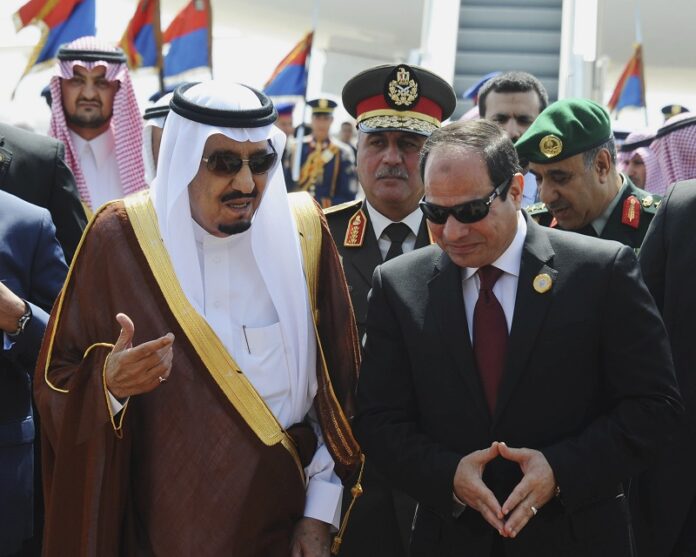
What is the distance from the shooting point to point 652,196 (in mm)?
4875

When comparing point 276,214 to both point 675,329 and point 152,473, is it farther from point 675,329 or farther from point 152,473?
point 675,329

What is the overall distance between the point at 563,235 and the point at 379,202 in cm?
121

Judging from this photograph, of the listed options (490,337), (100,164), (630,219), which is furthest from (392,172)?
(100,164)

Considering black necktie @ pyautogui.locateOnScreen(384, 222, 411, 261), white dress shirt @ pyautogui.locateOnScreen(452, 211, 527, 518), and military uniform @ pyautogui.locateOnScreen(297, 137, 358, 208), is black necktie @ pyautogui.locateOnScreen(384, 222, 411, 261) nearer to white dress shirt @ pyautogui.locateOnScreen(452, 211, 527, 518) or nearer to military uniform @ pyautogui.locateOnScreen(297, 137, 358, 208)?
white dress shirt @ pyautogui.locateOnScreen(452, 211, 527, 518)

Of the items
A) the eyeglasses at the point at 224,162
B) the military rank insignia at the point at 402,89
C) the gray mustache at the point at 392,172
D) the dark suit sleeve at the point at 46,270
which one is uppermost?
the military rank insignia at the point at 402,89

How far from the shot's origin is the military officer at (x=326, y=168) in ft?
49.4

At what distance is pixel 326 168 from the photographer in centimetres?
1521

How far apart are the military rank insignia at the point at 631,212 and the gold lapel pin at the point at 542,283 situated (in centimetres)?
148

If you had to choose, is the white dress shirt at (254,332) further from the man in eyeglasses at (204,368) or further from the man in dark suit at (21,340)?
the man in dark suit at (21,340)

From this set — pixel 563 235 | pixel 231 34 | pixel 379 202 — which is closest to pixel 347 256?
pixel 379 202

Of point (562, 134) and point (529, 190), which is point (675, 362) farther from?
point (529, 190)

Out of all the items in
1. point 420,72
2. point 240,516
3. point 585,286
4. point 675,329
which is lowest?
point 240,516

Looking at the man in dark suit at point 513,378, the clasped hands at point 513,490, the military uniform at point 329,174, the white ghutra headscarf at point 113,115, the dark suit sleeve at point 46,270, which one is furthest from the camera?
the military uniform at point 329,174

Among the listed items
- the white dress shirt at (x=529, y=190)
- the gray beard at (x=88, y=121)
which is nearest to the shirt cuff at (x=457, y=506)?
the white dress shirt at (x=529, y=190)
